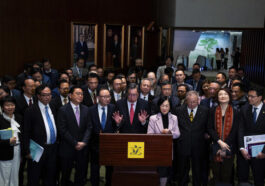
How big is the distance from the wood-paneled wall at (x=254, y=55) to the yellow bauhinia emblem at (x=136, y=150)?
10235 mm

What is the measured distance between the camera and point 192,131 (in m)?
4.50

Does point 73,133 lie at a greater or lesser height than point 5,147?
greater

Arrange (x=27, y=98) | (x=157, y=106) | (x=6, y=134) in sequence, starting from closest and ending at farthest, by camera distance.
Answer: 1. (x=6, y=134)
2. (x=157, y=106)
3. (x=27, y=98)

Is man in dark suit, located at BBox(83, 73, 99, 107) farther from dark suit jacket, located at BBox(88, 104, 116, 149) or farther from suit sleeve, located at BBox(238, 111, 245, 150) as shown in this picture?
suit sleeve, located at BBox(238, 111, 245, 150)

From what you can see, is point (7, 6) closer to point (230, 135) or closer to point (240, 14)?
point (230, 135)

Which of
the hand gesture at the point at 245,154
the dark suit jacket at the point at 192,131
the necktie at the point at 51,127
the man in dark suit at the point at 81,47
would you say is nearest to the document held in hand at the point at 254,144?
the hand gesture at the point at 245,154

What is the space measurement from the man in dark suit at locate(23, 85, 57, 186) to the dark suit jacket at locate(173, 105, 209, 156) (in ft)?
5.82

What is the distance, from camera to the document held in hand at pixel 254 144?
434cm

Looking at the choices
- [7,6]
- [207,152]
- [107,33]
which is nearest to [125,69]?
[107,33]

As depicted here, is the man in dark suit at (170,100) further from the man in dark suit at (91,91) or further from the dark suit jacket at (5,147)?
the dark suit jacket at (5,147)

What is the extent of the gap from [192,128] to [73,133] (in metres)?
1.65

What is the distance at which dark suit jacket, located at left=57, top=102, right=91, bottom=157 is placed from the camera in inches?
170

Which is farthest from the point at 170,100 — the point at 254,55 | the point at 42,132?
the point at 254,55

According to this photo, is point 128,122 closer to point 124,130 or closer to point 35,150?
point 124,130
